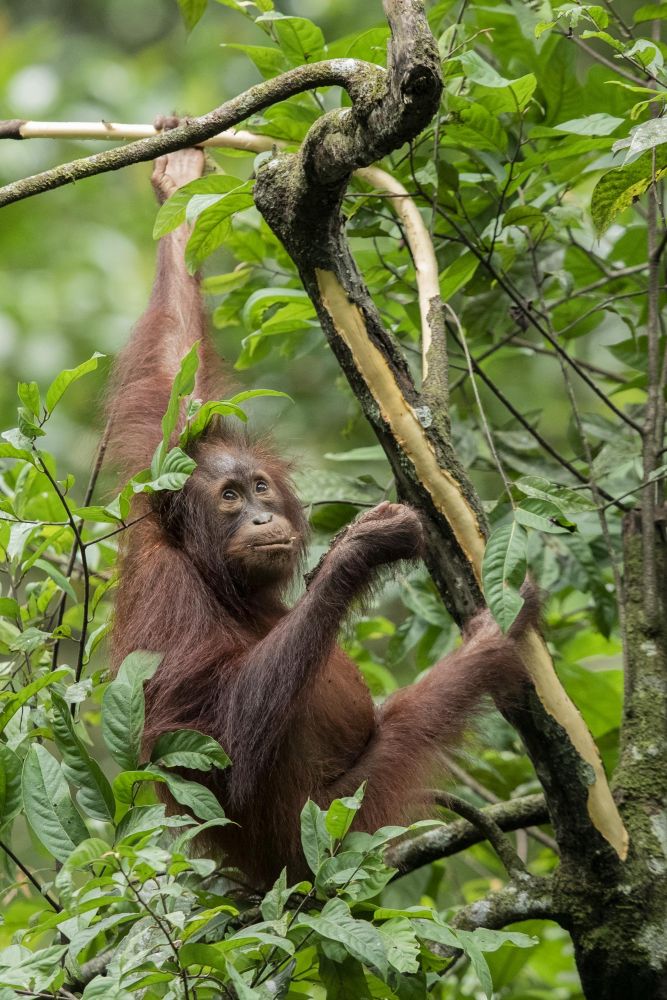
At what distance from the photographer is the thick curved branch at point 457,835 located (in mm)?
3922

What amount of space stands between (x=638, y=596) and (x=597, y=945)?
1095mm

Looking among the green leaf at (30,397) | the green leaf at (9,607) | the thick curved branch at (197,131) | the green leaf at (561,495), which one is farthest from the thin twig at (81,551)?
the green leaf at (561,495)

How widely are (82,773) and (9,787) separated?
0.36 m

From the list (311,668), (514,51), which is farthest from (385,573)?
(514,51)

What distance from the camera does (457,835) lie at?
393cm

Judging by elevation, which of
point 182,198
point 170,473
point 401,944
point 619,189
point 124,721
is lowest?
point 401,944

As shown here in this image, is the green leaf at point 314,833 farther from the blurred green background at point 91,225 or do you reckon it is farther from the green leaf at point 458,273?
the blurred green background at point 91,225

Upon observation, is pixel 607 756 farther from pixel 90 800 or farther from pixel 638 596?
pixel 90 800

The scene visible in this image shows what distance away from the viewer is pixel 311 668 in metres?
3.59

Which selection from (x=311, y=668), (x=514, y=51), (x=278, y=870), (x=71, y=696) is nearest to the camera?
(x=71, y=696)

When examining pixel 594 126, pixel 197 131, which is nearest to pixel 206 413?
pixel 197 131

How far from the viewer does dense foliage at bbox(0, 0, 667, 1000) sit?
2537mm

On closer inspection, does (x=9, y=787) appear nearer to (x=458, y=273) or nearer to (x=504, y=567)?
(x=504, y=567)

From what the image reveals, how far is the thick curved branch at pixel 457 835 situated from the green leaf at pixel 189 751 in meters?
1.29
